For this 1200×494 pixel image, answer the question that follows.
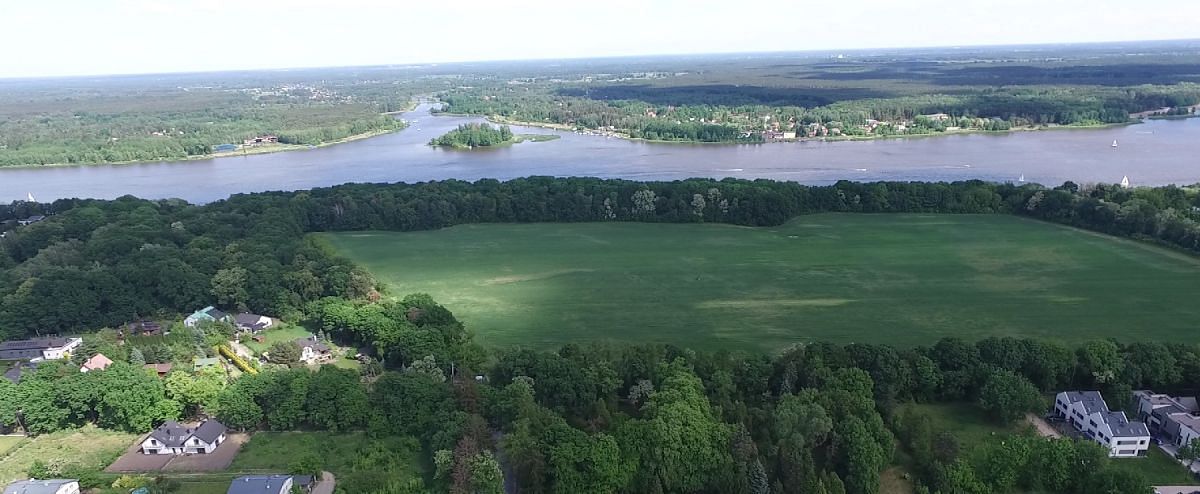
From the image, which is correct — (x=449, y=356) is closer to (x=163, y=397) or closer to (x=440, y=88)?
(x=163, y=397)

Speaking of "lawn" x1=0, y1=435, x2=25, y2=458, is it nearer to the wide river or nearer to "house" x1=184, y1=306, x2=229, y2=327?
"house" x1=184, y1=306, x2=229, y2=327

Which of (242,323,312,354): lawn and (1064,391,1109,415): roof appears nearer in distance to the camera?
(1064,391,1109,415): roof

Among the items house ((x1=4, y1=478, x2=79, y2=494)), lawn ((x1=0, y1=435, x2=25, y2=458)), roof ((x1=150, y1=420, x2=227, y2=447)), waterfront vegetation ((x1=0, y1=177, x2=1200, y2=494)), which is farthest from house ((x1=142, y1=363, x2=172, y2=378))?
house ((x1=4, y1=478, x2=79, y2=494))

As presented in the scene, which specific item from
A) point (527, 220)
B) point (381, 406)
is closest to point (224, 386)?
point (381, 406)

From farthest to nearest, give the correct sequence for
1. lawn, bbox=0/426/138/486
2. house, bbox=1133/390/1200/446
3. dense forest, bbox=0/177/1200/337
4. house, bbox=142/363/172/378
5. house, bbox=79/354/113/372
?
dense forest, bbox=0/177/1200/337 < house, bbox=142/363/172/378 < house, bbox=79/354/113/372 < lawn, bbox=0/426/138/486 < house, bbox=1133/390/1200/446

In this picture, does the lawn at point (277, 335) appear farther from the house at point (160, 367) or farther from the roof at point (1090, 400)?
the roof at point (1090, 400)

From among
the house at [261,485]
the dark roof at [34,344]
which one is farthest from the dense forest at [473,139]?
the house at [261,485]

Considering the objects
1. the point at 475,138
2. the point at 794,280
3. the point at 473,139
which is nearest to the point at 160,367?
the point at 794,280

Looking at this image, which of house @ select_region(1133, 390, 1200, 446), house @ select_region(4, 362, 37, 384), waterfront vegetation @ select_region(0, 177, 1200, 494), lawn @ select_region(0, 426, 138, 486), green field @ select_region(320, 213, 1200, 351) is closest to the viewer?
waterfront vegetation @ select_region(0, 177, 1200, 494)
